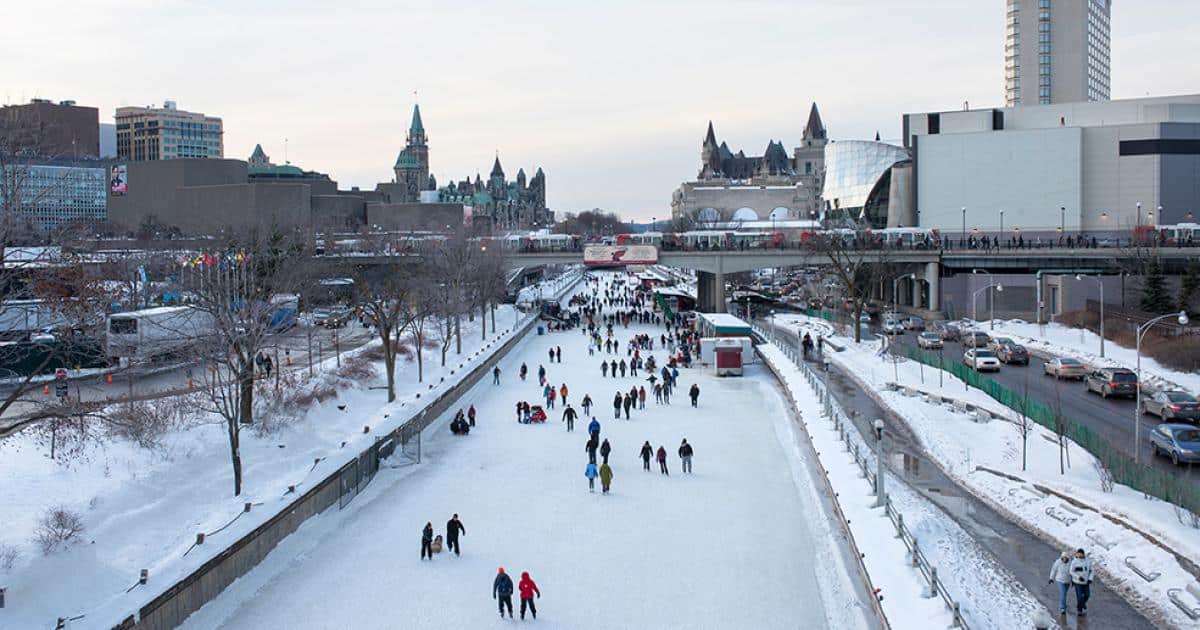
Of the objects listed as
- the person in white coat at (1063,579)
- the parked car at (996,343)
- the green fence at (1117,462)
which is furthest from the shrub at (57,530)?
the parked car at (996,343)

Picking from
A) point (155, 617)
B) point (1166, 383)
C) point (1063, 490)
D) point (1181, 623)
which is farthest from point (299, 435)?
point (1166, 383)

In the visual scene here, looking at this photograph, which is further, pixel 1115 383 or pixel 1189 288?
pixel 1189 288

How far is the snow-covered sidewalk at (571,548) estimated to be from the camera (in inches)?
653

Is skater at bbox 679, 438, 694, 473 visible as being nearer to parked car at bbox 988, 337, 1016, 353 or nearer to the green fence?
the green fence

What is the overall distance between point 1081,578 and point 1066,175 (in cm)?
8454

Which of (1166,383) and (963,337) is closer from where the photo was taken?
(1166,383)

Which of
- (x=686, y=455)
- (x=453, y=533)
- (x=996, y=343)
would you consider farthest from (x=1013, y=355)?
(x=453, y=533)

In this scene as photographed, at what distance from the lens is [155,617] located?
1521 centimetres

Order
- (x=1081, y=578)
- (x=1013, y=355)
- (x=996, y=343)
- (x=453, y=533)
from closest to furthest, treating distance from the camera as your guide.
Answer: (x=1081, y=578) < (x=453, y=533) < (x=1013, y=355) < (x=996, y=343)

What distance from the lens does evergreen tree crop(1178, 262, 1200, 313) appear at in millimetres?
48250

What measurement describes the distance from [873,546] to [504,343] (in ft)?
119

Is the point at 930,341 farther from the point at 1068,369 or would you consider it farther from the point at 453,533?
the point at 453,533

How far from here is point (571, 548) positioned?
19.6m

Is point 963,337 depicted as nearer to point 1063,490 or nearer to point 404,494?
point 1063,490
